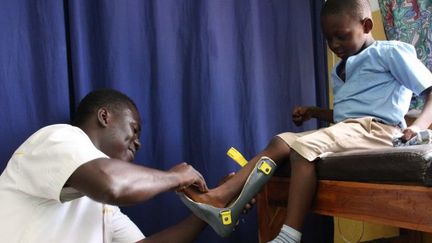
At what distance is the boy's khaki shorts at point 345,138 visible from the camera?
120 centimetres

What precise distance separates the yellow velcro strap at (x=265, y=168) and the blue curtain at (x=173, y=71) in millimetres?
429

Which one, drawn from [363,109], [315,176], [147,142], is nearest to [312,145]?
[315,176]

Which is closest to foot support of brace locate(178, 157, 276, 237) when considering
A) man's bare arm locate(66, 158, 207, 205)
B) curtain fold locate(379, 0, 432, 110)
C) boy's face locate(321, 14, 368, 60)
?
man's bare arm locate(66, 158, 207, 205)

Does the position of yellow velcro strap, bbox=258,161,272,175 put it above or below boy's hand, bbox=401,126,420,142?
below

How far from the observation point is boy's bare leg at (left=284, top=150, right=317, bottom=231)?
116cm

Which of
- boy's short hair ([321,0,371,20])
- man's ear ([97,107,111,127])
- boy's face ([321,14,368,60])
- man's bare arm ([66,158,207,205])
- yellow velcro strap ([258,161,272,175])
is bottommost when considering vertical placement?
yellow velcro strap ([258,161,272,175])

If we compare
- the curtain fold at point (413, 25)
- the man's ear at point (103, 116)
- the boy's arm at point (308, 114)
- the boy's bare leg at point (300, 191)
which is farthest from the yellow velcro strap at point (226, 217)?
the curtain fold at point (413, 25)

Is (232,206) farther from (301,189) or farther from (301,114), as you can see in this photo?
(301,114)

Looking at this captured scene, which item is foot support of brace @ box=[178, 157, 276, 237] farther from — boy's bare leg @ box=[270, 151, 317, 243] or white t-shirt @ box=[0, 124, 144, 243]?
white t-shirt @ box=[0, 124, 144, 243]

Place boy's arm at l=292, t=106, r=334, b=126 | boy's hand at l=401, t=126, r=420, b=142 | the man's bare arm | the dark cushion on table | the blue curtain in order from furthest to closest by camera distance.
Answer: boy's arm at l=292, t=106, r=334, b=126 → the blue curtain → boy's hand at l=401, t=126, r=420, b=142 → the dark cushion on table → the man's bare arm

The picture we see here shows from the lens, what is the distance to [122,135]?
117 centimetres

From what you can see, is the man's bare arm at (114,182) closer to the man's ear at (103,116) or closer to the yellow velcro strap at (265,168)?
the man's ear at (103,116)

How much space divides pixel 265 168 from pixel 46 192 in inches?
24.5

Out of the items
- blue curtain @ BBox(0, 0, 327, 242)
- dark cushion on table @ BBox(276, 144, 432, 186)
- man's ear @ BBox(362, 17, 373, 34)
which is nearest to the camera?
dark cushion on table @ BBox(276, 144, 432, 186)
